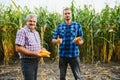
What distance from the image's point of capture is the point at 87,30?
8352mm

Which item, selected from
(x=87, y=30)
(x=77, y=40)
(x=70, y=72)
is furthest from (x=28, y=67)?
(x=87, y=30)

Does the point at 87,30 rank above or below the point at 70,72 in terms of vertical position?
above

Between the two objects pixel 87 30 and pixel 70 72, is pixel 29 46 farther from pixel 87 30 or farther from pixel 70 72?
pixel 87 30

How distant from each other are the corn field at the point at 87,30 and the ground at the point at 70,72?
39cm

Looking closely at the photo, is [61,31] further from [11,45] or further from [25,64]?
[11,45]

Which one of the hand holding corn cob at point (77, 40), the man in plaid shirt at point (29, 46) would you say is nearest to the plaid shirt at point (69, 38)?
the hand holding corn cob at point (77, 40)

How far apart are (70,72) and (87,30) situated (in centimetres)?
165

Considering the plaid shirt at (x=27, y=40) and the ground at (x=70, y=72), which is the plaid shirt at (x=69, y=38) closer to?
the plaid shirt at (x=27, y=40)

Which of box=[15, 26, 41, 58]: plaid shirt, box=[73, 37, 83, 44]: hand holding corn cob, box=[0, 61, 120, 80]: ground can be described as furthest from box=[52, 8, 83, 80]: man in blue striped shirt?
box=[0, 61, 120, 80]: ground

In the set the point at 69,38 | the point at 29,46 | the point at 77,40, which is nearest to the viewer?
the point at 29,46

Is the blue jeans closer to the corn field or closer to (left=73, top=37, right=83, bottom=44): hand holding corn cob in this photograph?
(left=73, top=37, right=83, bottom=44): hand holding corn cob

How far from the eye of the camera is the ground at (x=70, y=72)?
21.8 feet

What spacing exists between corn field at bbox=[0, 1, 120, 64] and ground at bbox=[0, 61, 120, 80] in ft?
1.29

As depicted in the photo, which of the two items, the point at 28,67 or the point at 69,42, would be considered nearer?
the point at 28,67
